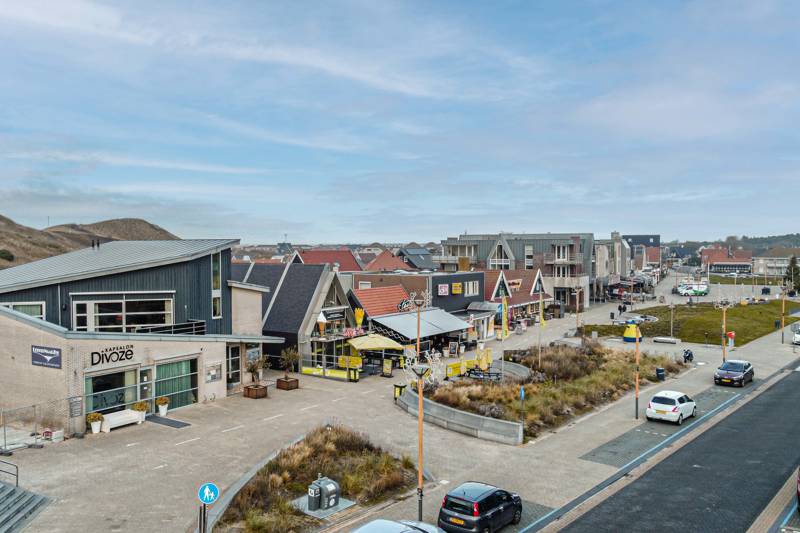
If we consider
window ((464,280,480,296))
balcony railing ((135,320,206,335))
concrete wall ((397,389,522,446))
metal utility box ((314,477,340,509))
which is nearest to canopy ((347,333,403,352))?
concrete wall ((397,389,522,446))

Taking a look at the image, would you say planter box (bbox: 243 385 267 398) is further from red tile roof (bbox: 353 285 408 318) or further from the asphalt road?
the asphalt road

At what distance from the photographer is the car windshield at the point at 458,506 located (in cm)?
1662

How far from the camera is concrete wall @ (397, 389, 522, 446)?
26031mm

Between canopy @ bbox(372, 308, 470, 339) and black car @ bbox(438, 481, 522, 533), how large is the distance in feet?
85.2

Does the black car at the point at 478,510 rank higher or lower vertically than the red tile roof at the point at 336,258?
lower

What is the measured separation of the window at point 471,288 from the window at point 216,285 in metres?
29.9

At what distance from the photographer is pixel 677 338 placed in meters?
59.7

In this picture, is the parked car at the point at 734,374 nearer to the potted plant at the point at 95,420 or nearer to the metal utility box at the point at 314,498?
the metal utility box at the point at 314,498

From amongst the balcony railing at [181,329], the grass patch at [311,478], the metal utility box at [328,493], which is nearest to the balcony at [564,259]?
the balcony railing at [181,329]

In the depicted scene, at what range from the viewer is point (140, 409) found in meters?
27.4

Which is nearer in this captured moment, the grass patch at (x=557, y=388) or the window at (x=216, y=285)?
the grass patch at (x=557, y=388)

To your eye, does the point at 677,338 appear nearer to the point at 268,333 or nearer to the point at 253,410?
the point at 268,333

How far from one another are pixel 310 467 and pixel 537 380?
19.1 m

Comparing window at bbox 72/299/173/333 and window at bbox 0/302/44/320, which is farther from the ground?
window at bbox 0/302/44/320
